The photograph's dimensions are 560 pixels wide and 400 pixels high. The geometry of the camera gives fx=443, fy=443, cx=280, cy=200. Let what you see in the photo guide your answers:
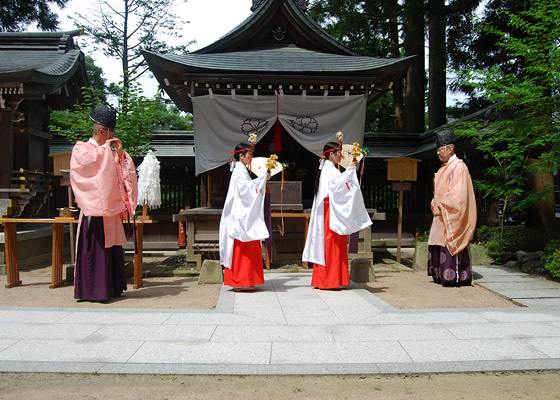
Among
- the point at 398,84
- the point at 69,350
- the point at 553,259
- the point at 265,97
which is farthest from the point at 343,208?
the point at 398,84

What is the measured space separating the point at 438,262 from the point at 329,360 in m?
4.17

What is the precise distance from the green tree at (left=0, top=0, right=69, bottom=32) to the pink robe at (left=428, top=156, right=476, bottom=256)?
22832mm

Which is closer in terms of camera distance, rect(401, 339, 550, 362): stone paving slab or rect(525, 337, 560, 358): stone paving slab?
rect(401, 339, 550, 362): stone paving slab

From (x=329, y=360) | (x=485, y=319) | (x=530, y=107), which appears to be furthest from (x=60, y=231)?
(x=530, y=107)

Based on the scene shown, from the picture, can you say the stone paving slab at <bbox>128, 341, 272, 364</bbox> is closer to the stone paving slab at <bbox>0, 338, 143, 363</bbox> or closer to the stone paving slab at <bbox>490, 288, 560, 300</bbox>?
the stone paving slab at <bbox>0, 338, 143, 363</bbox>

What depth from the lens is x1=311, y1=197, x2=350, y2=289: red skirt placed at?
20.6 feet

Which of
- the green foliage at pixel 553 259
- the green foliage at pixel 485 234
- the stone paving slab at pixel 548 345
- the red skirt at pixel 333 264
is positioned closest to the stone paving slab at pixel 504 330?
the stone paving slab at pixel 548 345

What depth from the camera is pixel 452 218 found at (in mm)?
6719

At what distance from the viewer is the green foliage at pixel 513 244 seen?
28.2 ft

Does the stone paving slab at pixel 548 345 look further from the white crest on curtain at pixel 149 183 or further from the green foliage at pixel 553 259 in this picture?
the white crest on curtain at pixel 149 183

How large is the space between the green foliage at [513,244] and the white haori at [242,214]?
201 inches

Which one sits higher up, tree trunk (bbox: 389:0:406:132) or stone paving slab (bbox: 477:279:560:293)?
tree trunk (bbox: 389:0:406:132)

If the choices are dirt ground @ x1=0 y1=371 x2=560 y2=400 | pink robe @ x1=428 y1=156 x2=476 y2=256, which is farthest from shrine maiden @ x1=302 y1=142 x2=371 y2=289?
dirt ground @ x1=0 y1=371 x2=560 y2=400

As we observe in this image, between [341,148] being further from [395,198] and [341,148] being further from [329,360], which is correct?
[395,198]
